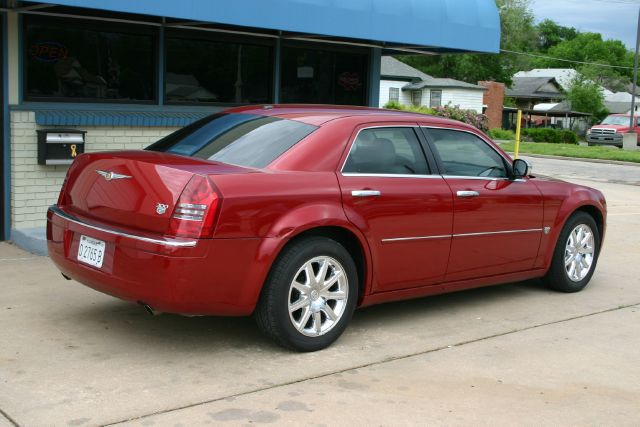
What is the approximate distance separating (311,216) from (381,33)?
18.4 feet

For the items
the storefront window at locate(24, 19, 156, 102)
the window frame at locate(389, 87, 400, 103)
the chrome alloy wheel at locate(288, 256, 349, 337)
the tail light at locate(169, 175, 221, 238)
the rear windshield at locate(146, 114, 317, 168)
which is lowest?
the chrome alloy wheel at locate(288, 256, 349, 337)

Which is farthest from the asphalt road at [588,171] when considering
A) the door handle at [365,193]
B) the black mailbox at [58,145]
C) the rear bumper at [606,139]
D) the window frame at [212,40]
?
the door handle at [365,193]

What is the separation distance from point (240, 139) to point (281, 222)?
85cm

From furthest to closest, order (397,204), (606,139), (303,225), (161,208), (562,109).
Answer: (562,109) → (606,139) → (397,204) → (303,225) → (161,208)

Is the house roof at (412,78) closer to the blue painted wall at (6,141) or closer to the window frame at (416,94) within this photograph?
the window frame at (416,94)

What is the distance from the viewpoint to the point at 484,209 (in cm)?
621

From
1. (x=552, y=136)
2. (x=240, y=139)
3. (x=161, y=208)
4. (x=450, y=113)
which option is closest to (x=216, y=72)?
(x=240, y=139)

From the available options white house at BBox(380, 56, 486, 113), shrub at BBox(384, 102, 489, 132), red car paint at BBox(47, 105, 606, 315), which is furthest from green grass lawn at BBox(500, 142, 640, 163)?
red car paint at BBox(47, 105, 606, 315)

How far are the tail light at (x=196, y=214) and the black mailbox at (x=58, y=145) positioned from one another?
430cm

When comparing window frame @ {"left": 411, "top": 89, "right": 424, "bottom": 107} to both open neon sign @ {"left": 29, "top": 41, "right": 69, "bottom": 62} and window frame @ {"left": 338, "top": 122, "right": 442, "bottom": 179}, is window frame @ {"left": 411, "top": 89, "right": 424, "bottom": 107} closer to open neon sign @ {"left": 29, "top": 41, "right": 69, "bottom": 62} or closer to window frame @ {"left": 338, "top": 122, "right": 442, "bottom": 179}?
open neon sign @ {"left": 29, "top": 41, "right": 69, "bottom": 62}

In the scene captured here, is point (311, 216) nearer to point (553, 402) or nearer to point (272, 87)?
point (553, 402)

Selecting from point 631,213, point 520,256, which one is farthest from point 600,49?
point 520,256

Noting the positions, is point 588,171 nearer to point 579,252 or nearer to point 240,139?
point 579,252

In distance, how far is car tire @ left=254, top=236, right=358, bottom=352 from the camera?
498 centimetres
